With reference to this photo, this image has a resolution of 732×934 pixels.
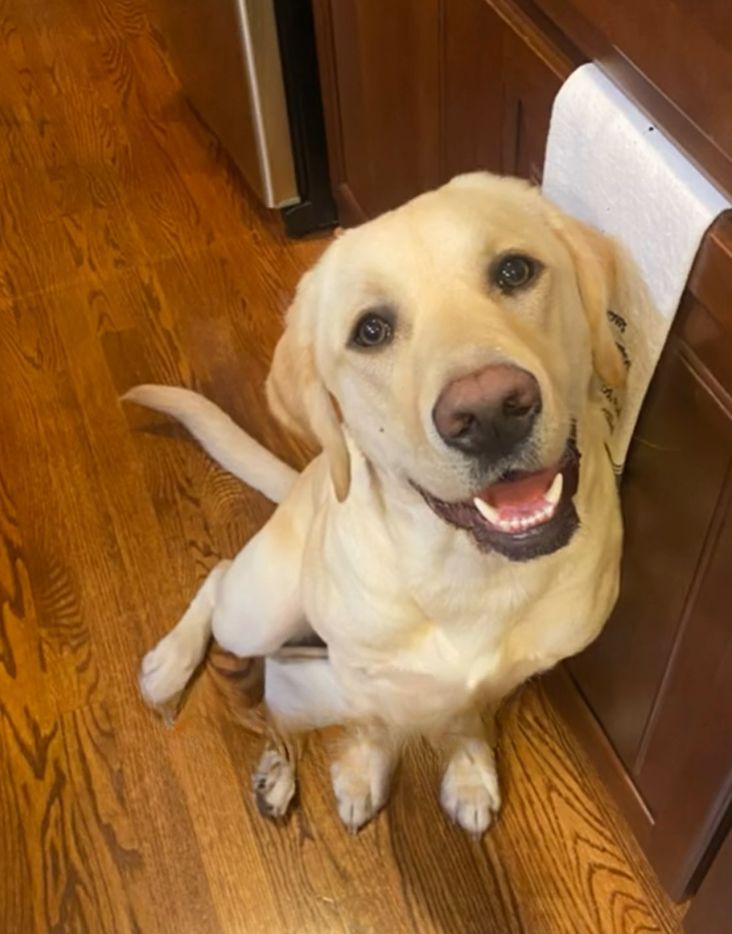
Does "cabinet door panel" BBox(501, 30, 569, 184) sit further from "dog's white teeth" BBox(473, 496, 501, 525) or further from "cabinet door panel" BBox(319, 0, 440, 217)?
"dog's white teeth" BBox(473, 496, 501, 525)

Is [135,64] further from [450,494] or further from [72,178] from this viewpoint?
[450,494]

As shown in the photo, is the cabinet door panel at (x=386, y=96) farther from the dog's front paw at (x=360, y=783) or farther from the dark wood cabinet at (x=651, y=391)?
the dog's front paw at (x=360, y=783)

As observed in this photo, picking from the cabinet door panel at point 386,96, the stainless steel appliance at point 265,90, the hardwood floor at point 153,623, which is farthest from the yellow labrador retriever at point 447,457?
the stainless steel appliance at point 265,90

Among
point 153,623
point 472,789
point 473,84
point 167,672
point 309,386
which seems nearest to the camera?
point 309,386

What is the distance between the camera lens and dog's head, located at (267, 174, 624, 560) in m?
0.90

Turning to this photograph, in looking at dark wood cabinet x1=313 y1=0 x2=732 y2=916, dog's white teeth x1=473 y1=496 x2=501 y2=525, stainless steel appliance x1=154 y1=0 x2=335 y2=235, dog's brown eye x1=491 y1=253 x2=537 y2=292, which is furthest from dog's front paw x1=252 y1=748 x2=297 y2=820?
stainless steel appliance x1=154 y1=0 x2=335 y2=235

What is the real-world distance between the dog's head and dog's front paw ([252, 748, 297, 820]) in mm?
630

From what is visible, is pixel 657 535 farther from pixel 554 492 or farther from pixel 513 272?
pixel 513 272

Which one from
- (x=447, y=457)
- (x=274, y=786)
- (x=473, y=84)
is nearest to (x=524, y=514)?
(x=447, y=457)

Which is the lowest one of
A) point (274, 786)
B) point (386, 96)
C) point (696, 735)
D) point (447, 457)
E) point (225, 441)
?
point (274, 786)

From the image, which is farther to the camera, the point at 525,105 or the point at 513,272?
the point at 525,105

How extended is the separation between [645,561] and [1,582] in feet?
3.47

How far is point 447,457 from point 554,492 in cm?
13

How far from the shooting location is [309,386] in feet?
3.54
